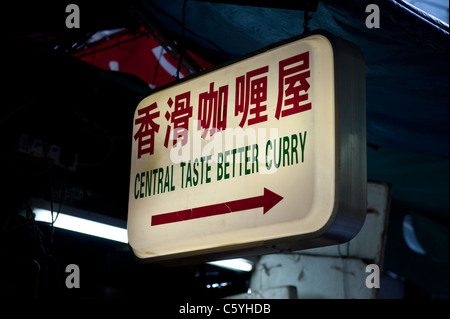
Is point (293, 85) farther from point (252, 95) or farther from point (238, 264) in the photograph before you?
point (238, 264)

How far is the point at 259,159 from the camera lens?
11.3 ft

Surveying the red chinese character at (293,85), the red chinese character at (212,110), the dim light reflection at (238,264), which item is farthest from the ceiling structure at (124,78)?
the dim light reflection at (238,264)

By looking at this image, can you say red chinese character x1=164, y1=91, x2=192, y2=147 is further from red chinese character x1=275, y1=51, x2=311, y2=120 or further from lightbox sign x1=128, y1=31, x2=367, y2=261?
red chinese character x1=275, y1=51, x2=311, y2=120

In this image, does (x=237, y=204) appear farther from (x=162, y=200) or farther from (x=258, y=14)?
(x=258, y=14)

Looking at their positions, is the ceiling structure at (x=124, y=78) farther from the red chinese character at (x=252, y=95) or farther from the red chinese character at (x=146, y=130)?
the red chinese character at (x=146, y=130)

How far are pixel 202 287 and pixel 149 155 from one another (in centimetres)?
340

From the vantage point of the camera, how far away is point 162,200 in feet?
12.9

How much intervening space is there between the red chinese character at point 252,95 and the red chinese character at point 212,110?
0.29 feet

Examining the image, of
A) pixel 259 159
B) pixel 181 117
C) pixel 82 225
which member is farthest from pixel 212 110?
pixel 82 225

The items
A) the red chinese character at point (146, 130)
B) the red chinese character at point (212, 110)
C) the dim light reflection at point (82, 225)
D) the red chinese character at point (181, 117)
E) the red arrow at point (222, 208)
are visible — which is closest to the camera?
the red arrow at point (222, 208)

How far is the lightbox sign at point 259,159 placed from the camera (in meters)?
3.19

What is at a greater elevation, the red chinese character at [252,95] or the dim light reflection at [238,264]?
the red chinese character at [252,95]

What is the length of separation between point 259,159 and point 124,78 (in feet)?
9.62
